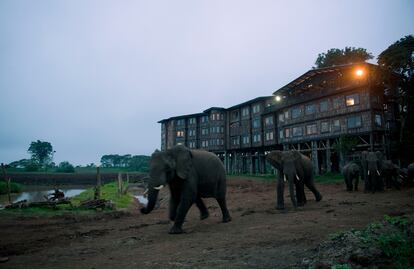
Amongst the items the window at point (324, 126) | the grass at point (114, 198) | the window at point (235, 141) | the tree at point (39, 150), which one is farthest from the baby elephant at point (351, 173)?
the tree at point (39, 150)

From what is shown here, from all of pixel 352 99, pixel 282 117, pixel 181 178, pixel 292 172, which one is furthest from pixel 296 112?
pixel 181 178

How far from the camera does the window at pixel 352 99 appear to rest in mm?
33781

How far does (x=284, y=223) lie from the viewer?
9.23 metres

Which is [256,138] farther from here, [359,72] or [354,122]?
[359,72]

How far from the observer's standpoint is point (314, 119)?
38562 mm

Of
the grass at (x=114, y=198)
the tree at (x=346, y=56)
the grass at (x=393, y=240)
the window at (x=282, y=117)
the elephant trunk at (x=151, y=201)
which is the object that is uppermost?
the tree at (x=346, y=56)

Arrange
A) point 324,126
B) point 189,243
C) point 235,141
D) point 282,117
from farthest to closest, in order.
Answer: point 235,141
point 282,117
point 324,126
point 189,243

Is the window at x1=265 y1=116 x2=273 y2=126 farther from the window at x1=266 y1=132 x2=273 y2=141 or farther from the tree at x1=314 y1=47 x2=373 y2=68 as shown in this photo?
the tree at x1=314 y1=47 x2=373 y2=68

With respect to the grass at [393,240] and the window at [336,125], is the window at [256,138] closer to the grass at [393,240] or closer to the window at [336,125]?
the window at [336,125]

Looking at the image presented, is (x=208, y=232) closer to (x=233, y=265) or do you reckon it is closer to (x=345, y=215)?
(x=233, y=265)

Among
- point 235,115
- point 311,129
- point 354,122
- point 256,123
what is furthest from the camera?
point 235,115

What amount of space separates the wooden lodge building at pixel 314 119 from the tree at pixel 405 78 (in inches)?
58.8

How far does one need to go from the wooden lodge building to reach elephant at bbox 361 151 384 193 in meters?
14.2

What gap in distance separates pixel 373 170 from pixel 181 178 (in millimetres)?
13429
